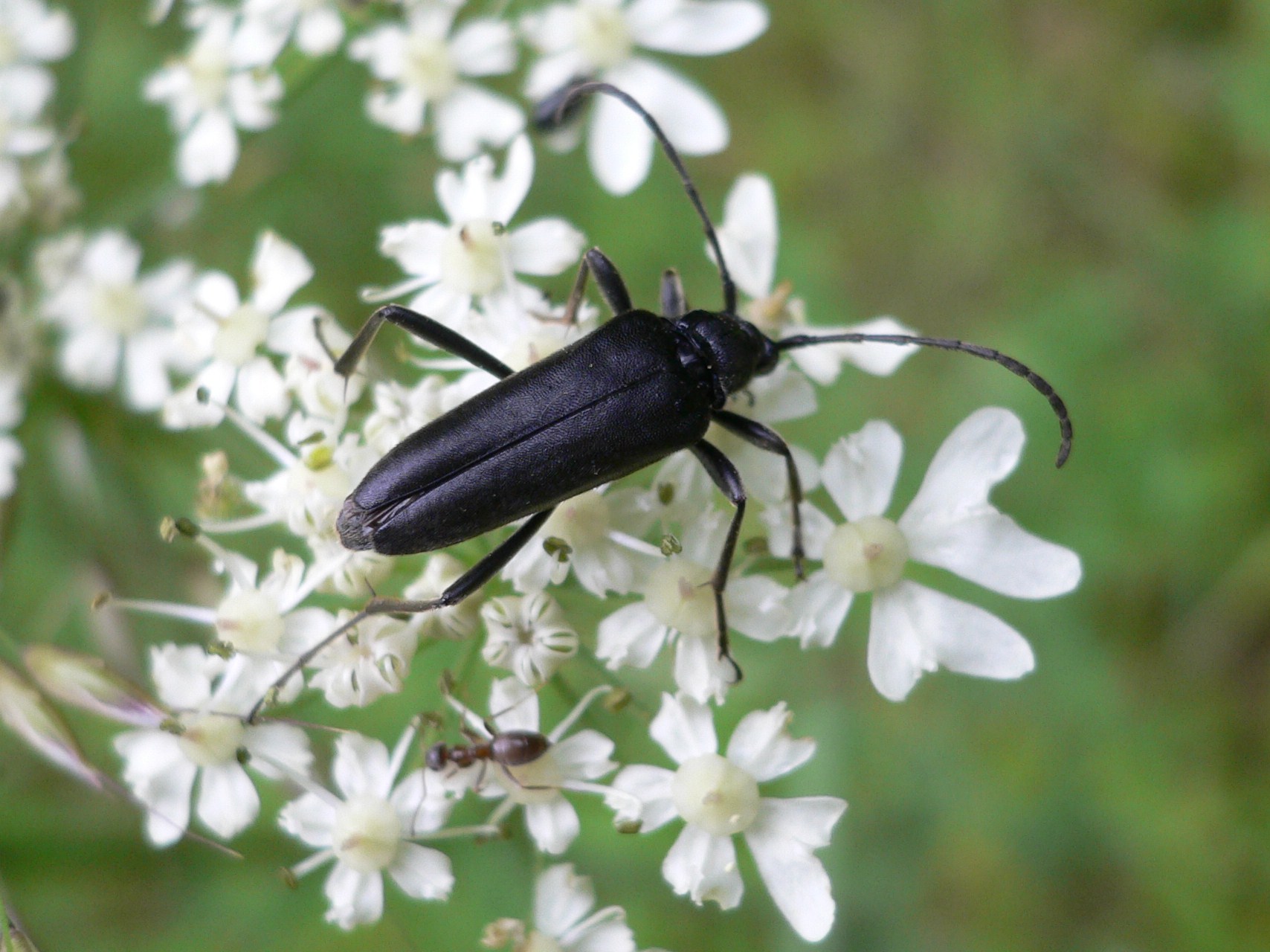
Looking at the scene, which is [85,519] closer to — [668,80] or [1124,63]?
[668,80]

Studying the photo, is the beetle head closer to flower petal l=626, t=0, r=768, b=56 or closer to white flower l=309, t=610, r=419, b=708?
white flower l=309, t=610, r=419, b=708

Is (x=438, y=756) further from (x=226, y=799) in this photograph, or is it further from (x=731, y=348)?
(x=731, y=348)

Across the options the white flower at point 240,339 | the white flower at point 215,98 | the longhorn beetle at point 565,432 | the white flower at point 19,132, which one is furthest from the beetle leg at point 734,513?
the white flower at point 19,132

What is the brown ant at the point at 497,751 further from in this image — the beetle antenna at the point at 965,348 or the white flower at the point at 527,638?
the beetle antenna at the point at 965,348

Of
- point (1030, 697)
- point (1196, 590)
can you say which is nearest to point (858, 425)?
point (1030, 697)

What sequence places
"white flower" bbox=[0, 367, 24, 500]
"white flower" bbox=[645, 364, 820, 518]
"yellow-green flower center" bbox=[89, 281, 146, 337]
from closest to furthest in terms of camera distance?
"white flower" bbox=[645, 364, 820, 518]
"white flower" bbox=[0, 367, 24, 500]
"yellow-green flower center" bbox=[89, 281, 146, 337]

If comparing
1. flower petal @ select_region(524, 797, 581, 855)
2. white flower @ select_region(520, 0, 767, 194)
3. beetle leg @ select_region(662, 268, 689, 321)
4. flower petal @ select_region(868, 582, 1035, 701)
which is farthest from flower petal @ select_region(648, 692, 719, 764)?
white flower @ select_region(520, 0, 767, 194)

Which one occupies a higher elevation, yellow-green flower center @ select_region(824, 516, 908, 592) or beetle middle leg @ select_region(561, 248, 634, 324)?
beetle middle leg @ select_region(561, 248, 634, 324)
